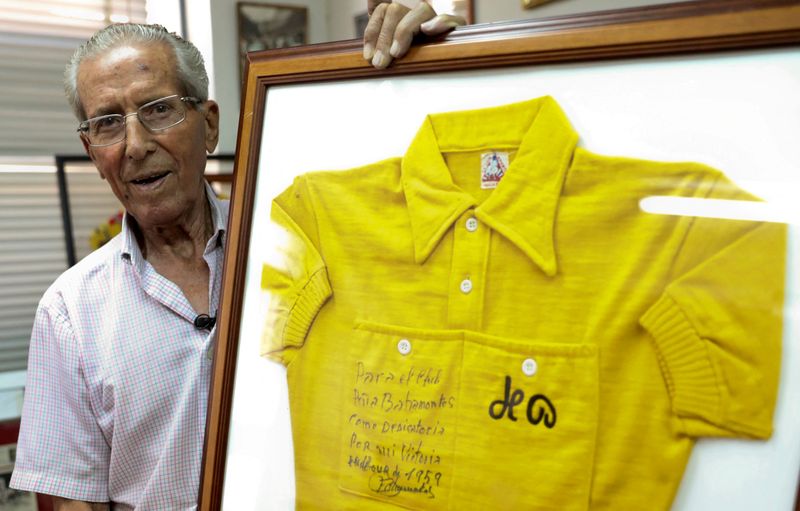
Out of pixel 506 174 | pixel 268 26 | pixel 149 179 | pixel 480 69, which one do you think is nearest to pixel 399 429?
pixel 506 174

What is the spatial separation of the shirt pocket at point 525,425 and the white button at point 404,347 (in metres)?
0.07

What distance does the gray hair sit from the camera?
100 cm

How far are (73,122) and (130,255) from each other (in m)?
1.96

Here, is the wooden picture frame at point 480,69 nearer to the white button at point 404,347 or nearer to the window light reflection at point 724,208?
the window light reflection at point 724,208

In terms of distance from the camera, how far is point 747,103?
60 centimetres

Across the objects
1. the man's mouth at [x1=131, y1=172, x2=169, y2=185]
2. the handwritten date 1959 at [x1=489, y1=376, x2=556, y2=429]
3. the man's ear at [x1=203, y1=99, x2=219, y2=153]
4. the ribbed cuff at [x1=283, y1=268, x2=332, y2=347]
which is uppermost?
the man's ear at [x1=203, y1=99, x2=219, y2=153]

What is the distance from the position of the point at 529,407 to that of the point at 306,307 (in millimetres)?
304

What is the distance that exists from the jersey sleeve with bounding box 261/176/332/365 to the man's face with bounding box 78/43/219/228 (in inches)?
9.7

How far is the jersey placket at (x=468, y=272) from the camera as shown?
2.31 feet

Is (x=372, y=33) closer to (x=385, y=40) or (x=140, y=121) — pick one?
(x=385, y=40)

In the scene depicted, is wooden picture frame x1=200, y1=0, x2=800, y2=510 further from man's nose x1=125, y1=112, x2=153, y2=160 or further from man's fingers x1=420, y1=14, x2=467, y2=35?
man's nose x1=125, y1=112, x2=153, y2=160

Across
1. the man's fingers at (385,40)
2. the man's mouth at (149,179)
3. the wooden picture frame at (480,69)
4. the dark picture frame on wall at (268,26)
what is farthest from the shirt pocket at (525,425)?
the dark picture frame on wall at (268,26)

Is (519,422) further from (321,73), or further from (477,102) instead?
(321,73)

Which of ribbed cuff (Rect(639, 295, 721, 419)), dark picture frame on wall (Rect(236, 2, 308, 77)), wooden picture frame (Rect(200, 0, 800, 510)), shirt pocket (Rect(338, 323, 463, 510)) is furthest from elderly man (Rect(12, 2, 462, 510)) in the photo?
dark picture frame on wall (Rect(236, 2, 308, 77))
